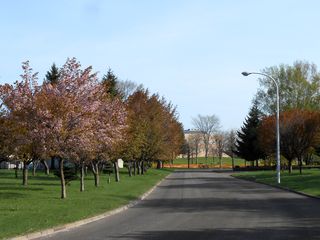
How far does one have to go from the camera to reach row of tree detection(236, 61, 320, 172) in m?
54.6

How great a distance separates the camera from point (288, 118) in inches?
2174

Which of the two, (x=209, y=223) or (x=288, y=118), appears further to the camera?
(x=288, y=118)

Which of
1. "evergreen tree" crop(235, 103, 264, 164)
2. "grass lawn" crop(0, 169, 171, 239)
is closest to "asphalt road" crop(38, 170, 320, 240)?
"grass lawn" crop(0, 169, 171, 239)

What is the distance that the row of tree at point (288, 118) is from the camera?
54.6 m

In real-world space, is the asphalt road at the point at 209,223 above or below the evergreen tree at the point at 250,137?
below

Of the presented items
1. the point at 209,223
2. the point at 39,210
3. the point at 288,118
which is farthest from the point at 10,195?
the point at 288,118

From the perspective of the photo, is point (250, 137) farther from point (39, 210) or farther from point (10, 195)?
point (39, 210)

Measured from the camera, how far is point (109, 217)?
19375mm

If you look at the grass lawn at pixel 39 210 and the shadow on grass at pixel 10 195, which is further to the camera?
the shadow on grass at pixel 10 195

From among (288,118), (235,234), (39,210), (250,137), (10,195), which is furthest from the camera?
(250,137)

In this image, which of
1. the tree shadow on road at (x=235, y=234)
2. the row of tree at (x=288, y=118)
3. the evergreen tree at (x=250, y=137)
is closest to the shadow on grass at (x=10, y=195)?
the tree shadow on road at (x=235, y=234)

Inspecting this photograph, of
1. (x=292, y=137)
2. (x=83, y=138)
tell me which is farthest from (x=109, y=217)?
(x=292, y=137)

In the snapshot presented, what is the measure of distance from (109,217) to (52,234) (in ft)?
15.9

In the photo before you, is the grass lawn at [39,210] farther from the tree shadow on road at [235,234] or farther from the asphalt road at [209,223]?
the tree shadow on road at [235,234]
